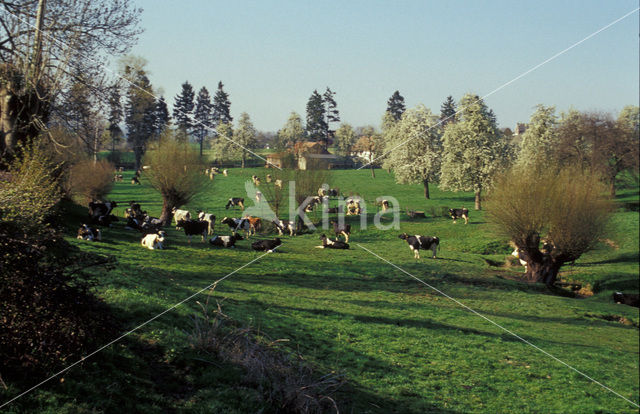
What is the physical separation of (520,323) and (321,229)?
18617 mm

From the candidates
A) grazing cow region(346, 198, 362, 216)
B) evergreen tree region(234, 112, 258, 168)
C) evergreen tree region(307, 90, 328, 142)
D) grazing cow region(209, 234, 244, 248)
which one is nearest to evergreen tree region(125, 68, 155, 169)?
evergreen tree region(234, 112, 258, 168)

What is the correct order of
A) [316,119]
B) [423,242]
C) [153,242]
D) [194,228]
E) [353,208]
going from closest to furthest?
Result: [153,242] → [194,228] → [423,242] → [316,119] → [353,208]

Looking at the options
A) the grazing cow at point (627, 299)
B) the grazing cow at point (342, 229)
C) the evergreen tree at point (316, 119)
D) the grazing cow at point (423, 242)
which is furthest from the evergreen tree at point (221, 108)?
the grazing cow at point (627, 299)

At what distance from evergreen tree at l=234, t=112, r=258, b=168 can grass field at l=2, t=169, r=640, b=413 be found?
21.9 ft

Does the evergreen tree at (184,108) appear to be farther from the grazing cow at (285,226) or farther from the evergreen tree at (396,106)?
the evergreen tree at (396,106)

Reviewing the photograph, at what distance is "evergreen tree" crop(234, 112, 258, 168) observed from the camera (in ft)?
94.6

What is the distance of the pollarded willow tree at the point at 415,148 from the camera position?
4488 centimetres

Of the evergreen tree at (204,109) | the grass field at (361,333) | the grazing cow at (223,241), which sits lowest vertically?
the grass field at (361,333)

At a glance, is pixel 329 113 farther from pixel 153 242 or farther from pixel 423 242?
pixel 153 242

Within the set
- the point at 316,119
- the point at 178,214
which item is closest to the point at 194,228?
the point at 178,214

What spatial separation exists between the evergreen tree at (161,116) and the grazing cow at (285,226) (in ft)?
32.7

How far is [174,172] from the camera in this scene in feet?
76.6

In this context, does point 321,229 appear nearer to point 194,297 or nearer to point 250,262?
point 250,262

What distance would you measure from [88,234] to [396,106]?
41.6 m
